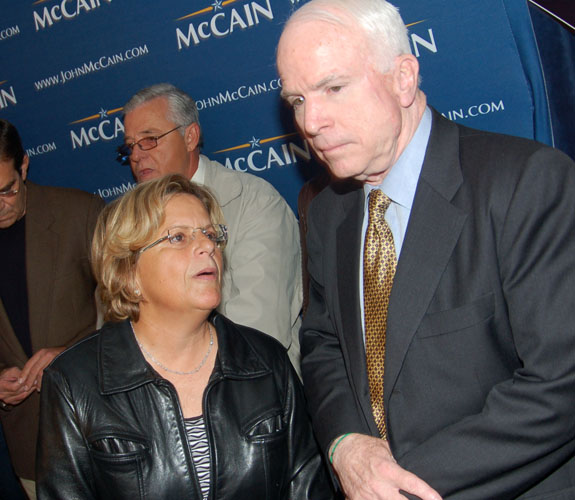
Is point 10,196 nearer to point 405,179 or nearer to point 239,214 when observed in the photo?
point 239,214

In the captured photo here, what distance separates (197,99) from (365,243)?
1.94 m

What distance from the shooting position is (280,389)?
81.6 inches

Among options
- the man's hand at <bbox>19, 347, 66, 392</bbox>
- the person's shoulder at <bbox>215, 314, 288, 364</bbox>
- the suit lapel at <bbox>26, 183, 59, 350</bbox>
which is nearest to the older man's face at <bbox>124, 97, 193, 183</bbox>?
the suit lapel at <bbox>26, 183, 59, 350</bbox>

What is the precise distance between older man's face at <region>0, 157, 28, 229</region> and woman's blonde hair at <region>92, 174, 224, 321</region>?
3.10ft

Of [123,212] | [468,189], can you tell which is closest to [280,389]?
[123,212]

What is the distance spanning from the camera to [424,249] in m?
1.52

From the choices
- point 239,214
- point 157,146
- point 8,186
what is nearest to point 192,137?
point 157,146

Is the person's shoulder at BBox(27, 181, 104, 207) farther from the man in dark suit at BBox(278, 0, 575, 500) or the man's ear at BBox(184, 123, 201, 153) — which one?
the man in dark suit at BBox(278, 0, 575, 500)

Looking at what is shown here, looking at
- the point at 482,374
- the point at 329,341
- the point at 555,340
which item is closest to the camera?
the point at 555,340

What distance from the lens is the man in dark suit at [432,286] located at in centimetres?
135

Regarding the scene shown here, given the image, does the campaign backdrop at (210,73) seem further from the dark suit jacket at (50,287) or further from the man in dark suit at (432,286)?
the man in dark suit at (432,286)

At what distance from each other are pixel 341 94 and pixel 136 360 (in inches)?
41.0

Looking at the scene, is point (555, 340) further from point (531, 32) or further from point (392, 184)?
point (531, 32)

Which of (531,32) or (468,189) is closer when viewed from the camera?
(468,189)
